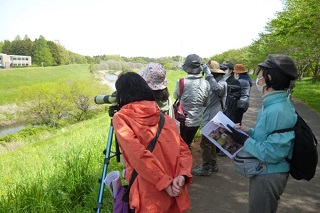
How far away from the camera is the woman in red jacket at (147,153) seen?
5.97ft

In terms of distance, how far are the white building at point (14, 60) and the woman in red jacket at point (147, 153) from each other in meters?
97.8

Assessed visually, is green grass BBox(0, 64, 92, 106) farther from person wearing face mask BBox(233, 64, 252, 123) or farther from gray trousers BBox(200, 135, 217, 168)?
gray trousers BBox(200, 135, 217, 168)

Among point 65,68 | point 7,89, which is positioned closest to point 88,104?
point 7,89

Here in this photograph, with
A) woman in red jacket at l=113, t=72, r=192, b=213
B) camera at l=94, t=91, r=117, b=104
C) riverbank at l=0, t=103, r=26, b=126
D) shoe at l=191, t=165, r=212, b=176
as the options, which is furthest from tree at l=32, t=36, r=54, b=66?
woman in red jacket at l=113, t=72, r=192, b=213

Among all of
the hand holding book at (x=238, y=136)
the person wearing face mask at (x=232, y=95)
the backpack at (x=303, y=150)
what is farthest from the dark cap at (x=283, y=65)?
the person wearing face mask at (x=232, y=95)

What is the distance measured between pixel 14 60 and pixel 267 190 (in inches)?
4233

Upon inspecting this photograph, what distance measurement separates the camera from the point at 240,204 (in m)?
3.84

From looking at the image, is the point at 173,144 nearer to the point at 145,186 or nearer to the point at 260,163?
the point at 145,186

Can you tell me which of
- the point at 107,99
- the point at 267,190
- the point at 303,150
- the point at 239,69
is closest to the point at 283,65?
the point at 303,150

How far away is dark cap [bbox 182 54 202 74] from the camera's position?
4.10 meters

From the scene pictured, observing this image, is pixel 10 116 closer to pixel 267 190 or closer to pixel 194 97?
pixel 194 97

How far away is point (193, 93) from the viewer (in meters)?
4.19

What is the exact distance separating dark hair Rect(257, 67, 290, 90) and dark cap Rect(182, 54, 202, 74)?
2.03 m

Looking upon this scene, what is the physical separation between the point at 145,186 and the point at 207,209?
211 cm
